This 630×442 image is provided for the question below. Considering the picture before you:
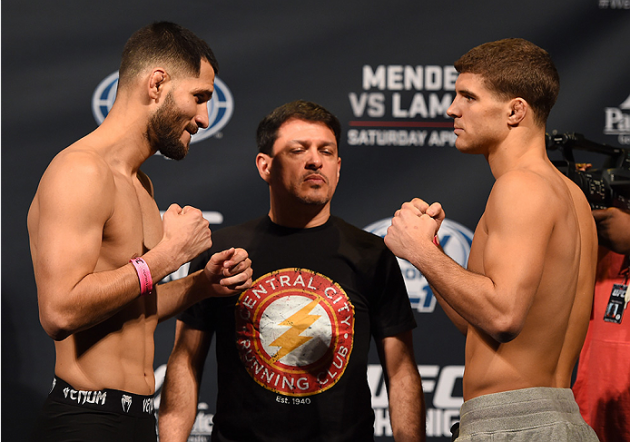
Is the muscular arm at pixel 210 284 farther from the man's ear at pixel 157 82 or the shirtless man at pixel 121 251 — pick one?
the man's ear at pixel 157 82

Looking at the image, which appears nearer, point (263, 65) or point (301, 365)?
point (301, 365)

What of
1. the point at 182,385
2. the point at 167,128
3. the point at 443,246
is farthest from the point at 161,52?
the point at 443,246

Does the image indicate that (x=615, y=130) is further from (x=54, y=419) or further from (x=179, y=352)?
(x=54, y=419)

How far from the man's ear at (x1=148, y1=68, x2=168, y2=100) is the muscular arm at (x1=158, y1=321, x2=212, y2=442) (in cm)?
76

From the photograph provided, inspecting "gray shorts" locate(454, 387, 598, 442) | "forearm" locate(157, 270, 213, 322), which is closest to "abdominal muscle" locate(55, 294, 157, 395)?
"forearm" locate(157, 270, 213, 322)

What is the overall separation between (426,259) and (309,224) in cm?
63

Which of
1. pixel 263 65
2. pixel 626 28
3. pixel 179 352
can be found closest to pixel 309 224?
pixel 179 352

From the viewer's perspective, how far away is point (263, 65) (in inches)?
111

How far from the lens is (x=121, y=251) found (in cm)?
159

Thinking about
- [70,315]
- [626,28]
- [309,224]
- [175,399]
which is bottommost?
[175,399]

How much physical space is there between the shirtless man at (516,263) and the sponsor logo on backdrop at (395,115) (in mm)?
1090

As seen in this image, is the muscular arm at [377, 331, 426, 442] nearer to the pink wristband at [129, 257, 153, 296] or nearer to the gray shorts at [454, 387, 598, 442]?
the gray shorts at [454, 387, 598, 442]

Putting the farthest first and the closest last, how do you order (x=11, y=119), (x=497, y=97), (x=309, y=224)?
(x=11, y=119) < (x=309, y=224) < (x=497, y=97)

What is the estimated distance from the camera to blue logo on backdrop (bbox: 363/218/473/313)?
280 centimetres
